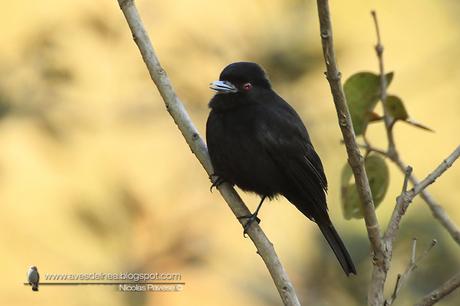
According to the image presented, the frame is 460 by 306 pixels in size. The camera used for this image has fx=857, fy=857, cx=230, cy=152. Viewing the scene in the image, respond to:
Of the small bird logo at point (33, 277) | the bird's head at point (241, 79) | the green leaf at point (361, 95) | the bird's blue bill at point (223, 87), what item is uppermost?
the bird's head at point (241, 79)

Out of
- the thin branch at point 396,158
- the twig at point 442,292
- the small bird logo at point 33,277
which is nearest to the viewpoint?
the twig at point 442,292

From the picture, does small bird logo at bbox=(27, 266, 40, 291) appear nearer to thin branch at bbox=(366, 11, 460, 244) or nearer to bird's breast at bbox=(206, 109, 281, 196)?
bird's breast at bbox=(206, 109, 281, 196)

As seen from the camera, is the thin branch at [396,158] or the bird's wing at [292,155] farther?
the bird's wing at [292,155]

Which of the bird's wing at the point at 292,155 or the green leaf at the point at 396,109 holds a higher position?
the bird's wing at the point at 292,155

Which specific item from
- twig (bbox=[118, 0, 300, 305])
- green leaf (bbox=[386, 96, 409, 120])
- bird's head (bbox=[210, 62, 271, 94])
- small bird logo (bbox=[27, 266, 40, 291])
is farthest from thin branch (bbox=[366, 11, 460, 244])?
small bird logo (bbox=[27, 266, 40, 291])

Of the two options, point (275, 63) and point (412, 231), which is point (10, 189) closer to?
point (275, 63)

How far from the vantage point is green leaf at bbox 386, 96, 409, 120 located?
3482mm

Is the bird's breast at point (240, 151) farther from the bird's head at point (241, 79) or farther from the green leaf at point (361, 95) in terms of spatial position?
the green leaf at point (361, 95)

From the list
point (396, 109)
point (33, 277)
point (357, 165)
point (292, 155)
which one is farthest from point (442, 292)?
point (33, 277)

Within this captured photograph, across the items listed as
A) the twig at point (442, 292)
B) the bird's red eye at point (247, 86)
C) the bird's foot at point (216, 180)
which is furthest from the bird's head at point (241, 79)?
the twig at point (442, 292)

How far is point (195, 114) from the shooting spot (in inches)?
207

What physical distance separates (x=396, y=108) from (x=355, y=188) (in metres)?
0.38

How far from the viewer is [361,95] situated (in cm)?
355

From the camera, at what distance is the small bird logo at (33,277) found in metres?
4.48
